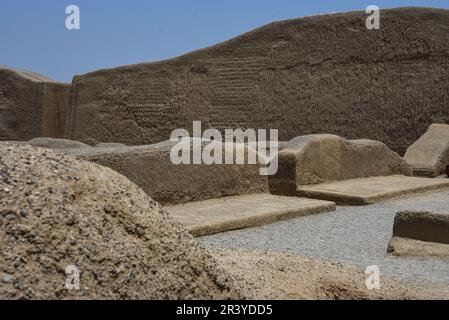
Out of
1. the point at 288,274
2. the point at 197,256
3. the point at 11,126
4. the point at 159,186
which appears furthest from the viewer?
the point at 11,126

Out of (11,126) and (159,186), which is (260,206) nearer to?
(159,186)

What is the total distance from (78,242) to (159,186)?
3663 millimetres

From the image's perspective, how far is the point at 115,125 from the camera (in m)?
16.1

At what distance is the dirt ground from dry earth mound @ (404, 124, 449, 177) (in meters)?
7.40

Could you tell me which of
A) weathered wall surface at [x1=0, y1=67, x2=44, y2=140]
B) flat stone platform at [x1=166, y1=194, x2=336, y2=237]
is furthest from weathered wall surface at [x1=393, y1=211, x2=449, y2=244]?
weathered wall surface at [x1=0, y1=67, x2=44, y2=140]

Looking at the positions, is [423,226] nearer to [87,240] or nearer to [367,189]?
[367,189]

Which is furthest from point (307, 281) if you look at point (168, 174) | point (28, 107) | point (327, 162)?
point (28, 107)

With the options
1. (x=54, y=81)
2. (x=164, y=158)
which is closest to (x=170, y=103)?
(x=54, y=81)

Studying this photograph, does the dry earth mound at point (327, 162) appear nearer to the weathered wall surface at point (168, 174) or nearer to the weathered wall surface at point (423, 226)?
the weathered wall surface at point (168, 174)

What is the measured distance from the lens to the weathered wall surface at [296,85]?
12727mm

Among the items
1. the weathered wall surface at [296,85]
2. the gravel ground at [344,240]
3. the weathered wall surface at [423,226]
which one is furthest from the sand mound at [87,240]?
the weathered wall surface at [296,85]

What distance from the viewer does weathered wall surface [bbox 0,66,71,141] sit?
17.0 m

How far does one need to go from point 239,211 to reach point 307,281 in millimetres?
2632
